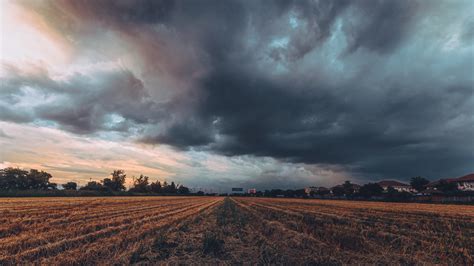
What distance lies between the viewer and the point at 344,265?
21.6 ft

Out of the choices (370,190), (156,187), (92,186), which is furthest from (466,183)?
(92,186)

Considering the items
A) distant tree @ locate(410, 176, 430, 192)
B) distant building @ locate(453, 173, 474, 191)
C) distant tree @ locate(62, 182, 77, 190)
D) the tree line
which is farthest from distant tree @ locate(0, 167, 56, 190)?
distant building @ locate(453, 173, 474, 191)

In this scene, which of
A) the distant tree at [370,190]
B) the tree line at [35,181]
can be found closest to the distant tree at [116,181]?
the tree line at [35,181]

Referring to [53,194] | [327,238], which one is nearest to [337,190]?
[53,194]

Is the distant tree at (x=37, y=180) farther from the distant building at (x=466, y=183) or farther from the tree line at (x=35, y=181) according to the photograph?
the distant building at (x=466, y=183)

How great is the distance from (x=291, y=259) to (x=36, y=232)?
38.4 ft

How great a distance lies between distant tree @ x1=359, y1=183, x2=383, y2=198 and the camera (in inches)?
4577

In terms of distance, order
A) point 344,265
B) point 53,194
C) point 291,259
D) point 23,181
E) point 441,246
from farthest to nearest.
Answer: point 23,181 → point 53,194 → point 441,246 → point 291,259 → point 344,265

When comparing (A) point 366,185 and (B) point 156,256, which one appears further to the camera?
(A) point 366,185

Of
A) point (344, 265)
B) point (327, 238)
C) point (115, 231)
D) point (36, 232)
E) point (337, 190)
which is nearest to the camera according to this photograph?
point (344, 265)

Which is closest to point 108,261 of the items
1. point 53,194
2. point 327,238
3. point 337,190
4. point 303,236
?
point 303,236

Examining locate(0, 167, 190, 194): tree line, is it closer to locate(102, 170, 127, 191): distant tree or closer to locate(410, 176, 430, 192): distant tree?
locate(102, 170, 127, 191): distant tree

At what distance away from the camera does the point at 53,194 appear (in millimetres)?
82375

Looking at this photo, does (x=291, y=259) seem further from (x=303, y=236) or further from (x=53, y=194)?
(x=53, y=194)
